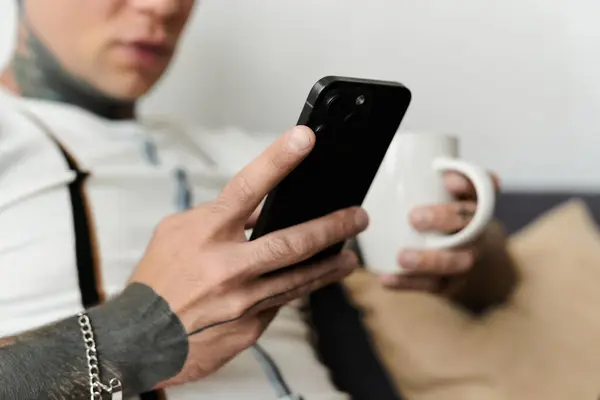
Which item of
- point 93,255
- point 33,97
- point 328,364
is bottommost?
point 328,364

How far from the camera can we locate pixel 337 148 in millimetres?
441

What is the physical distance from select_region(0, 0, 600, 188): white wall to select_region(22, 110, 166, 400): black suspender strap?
1.04 ft

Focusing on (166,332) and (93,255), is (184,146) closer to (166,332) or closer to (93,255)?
(93,255)

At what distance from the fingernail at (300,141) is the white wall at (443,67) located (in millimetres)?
416

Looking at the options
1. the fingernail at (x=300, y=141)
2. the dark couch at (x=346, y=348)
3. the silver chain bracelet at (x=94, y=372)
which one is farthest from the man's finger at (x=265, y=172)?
the dark couch at (x=346, y=348)

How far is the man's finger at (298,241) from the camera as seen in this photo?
17.4 inches

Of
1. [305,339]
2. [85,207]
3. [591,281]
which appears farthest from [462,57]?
[85,207]

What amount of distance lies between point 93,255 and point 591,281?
0.64 m

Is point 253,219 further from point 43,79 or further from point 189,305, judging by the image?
point 43,79

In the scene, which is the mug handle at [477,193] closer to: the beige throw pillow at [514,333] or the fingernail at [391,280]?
the fingernail at [391,280]

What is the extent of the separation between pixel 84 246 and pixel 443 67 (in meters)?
0.58

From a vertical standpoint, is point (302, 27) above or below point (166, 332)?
above

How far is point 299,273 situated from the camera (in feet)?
1.59

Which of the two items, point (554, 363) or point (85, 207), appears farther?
point (554, 363)
